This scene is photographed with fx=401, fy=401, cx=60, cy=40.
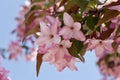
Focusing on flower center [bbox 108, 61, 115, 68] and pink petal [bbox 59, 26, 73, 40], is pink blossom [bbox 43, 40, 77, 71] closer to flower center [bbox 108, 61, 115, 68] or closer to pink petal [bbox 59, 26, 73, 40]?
pink petal [bbox 59, 26, 73, 40]

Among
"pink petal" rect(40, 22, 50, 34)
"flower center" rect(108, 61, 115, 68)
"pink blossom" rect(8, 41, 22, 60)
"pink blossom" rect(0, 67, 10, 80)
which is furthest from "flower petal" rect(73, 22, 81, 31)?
"pink blossom" rect(8, 41, 22, 60)

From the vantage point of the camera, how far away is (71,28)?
1600 mm

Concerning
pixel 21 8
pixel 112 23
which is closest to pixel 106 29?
pixel 112 23

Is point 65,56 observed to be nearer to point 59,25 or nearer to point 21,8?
point 59,25

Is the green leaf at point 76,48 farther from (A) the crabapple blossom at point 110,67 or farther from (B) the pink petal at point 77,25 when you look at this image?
(A) the crabapple blossom at point 110,67

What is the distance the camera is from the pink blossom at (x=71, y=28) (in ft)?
5.19

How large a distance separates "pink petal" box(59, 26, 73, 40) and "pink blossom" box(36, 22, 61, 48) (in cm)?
2

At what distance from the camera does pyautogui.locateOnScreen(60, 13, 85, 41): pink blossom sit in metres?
1.58

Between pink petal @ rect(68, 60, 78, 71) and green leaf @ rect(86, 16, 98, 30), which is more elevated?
green leaf @ rect(86, 16, 98, 30)

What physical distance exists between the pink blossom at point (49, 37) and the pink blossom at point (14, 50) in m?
4.58

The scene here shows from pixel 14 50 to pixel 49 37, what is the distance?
463 centimetres

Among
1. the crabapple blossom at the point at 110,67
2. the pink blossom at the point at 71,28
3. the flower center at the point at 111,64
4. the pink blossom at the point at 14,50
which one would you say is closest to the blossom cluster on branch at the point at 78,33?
the pink blossom at the point at 71,28

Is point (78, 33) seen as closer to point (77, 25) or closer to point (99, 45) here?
point (77, 25)

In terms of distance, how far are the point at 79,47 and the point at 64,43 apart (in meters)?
0.08
